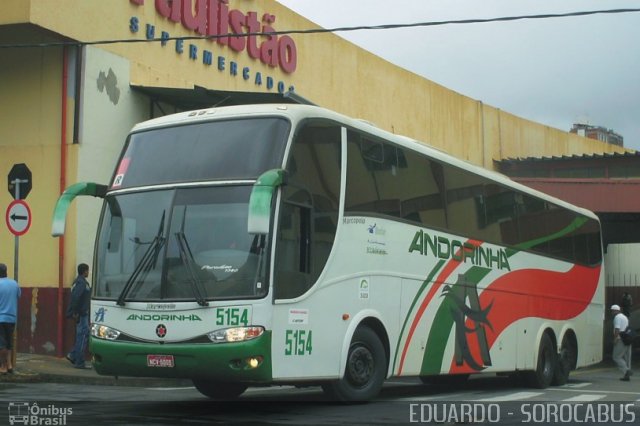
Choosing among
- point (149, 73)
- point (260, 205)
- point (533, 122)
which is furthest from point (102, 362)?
point (533, 122)

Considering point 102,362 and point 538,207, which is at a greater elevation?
point 538,207

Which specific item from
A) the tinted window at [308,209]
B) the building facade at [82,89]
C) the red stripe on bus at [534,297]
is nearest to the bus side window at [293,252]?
the tinted window at [308,209]

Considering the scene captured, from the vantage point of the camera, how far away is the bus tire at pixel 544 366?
17.4 m

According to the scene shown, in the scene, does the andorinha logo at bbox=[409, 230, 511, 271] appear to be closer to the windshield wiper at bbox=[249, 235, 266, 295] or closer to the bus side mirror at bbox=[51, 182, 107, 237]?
the windshield wiper at bbox=[249, 235, 266, 295]

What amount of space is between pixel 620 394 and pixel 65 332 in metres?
10.4

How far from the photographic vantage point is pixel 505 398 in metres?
14.1

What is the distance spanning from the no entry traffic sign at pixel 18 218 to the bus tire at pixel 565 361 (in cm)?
1026

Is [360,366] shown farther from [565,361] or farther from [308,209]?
[565,361]

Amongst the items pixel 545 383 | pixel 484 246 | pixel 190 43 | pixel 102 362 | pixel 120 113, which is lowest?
pixel 545 383

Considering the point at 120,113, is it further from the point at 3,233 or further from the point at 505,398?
the point at 505,398

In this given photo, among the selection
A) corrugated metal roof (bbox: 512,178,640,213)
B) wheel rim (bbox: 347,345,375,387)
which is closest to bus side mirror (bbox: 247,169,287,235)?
wheel rim (bbox: 347,345,375,387)

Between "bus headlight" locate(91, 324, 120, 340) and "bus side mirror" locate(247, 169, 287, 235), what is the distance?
2.36 m

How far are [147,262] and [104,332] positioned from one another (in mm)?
984
